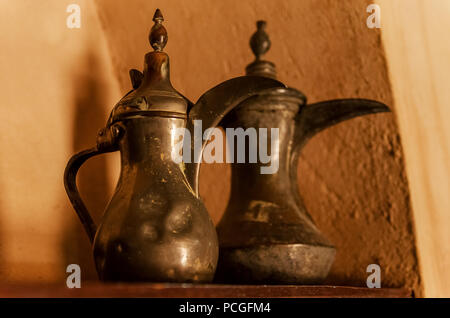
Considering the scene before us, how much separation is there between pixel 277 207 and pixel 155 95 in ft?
0.56

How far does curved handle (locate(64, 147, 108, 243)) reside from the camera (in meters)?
0.48

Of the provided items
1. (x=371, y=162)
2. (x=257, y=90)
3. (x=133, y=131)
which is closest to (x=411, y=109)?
(x=371, y=162)

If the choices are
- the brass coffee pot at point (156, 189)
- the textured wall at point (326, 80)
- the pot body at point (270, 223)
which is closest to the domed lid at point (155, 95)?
the brass coffee pot at point (156, 189)

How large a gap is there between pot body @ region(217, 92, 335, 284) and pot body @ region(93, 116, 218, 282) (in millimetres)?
64

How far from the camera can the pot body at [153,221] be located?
15.7 inches

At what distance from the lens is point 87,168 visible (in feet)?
2.09

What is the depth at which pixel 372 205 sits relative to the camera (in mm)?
637

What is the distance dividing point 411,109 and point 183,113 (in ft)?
1.00

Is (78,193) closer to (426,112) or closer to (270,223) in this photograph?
(270,223)

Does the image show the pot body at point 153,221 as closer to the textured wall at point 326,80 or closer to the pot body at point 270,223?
the pot body at point 270,223

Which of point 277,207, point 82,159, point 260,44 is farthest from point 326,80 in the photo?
point 82,159

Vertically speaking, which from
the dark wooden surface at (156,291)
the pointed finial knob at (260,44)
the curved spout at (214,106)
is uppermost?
the pointed finial knob at (260,44)

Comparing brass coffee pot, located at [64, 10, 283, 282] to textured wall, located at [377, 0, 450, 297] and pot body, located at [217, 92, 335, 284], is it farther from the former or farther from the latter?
textured wall, located at [377, 0, 450, 297]

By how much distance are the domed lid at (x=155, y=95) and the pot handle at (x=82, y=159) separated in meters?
0.01
